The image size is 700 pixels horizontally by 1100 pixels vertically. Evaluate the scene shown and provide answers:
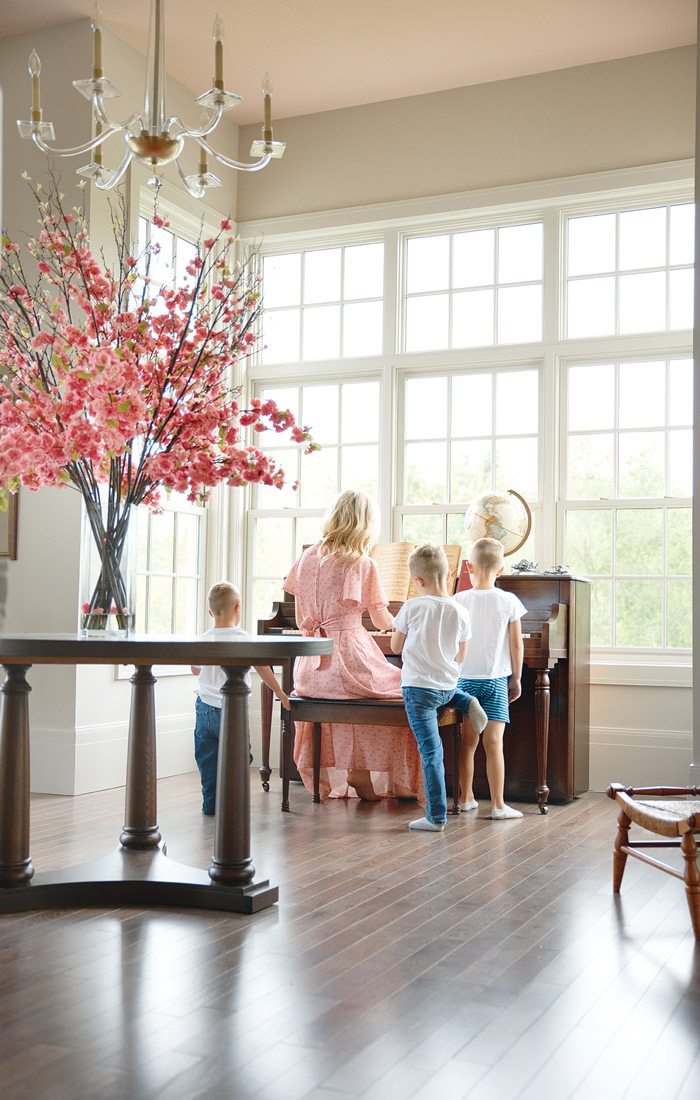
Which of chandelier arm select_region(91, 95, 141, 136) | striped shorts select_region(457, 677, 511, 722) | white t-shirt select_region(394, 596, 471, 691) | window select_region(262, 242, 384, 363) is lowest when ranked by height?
striped shorts select_region(457, 677, 511, 722)

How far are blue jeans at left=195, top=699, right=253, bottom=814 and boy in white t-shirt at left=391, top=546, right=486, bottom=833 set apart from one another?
0.85 meters

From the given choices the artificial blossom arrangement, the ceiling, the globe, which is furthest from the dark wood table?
the ceiling

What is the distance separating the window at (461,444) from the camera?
21.1ft

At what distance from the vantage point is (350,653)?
17.5 feet

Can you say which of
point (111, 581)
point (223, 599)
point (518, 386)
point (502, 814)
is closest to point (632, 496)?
point (518, 386)

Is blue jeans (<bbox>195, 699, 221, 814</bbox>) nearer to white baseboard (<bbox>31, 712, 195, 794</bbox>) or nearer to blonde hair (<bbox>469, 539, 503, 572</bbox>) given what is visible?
white baseboard (<bbox>31, 712, 195, 794</bbox>)

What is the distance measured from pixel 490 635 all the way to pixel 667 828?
2017 mm

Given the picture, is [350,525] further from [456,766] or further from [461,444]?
[461,444]

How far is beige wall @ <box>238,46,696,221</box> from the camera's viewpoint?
612 centimetres

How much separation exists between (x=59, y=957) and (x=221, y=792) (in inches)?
27.0

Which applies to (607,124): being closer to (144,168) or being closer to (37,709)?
(144,168)

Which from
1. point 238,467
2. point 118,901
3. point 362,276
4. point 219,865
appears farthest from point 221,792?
point 362,276

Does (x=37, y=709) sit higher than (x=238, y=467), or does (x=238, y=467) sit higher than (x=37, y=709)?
(x=238, y=467)

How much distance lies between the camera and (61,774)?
556 cm
